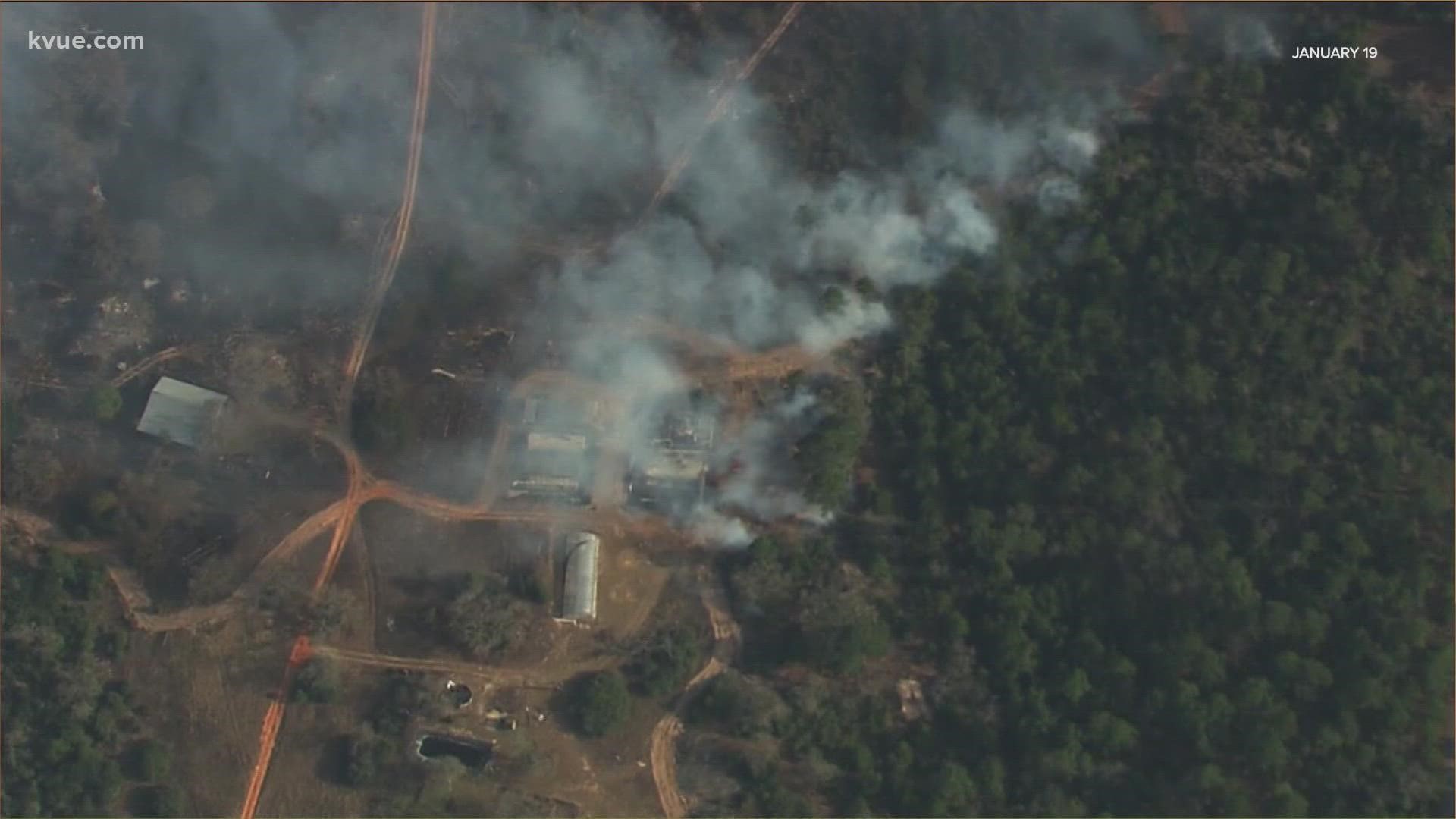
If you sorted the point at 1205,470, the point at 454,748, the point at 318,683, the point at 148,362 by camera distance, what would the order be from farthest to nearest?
the point at 148,362 < the point at 1205,470 < the point at 454,748 < the point at 318,683

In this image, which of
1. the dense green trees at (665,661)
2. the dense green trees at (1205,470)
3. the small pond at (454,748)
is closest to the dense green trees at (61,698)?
the small pond at (454,748)

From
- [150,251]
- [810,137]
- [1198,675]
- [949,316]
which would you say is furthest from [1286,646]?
[150,251]

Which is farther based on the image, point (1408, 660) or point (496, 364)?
point (496, 364)

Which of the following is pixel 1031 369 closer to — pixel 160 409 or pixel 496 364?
pixel 496 364

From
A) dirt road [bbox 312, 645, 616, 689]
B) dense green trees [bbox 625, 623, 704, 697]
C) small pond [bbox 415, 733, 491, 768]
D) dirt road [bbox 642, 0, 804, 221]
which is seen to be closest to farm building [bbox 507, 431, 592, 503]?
dense green trees [bbox 625, 623, 704, 697]

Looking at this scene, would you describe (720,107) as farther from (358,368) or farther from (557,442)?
(358,368)

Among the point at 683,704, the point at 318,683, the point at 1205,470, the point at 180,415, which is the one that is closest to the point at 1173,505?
the point at 1205,470
